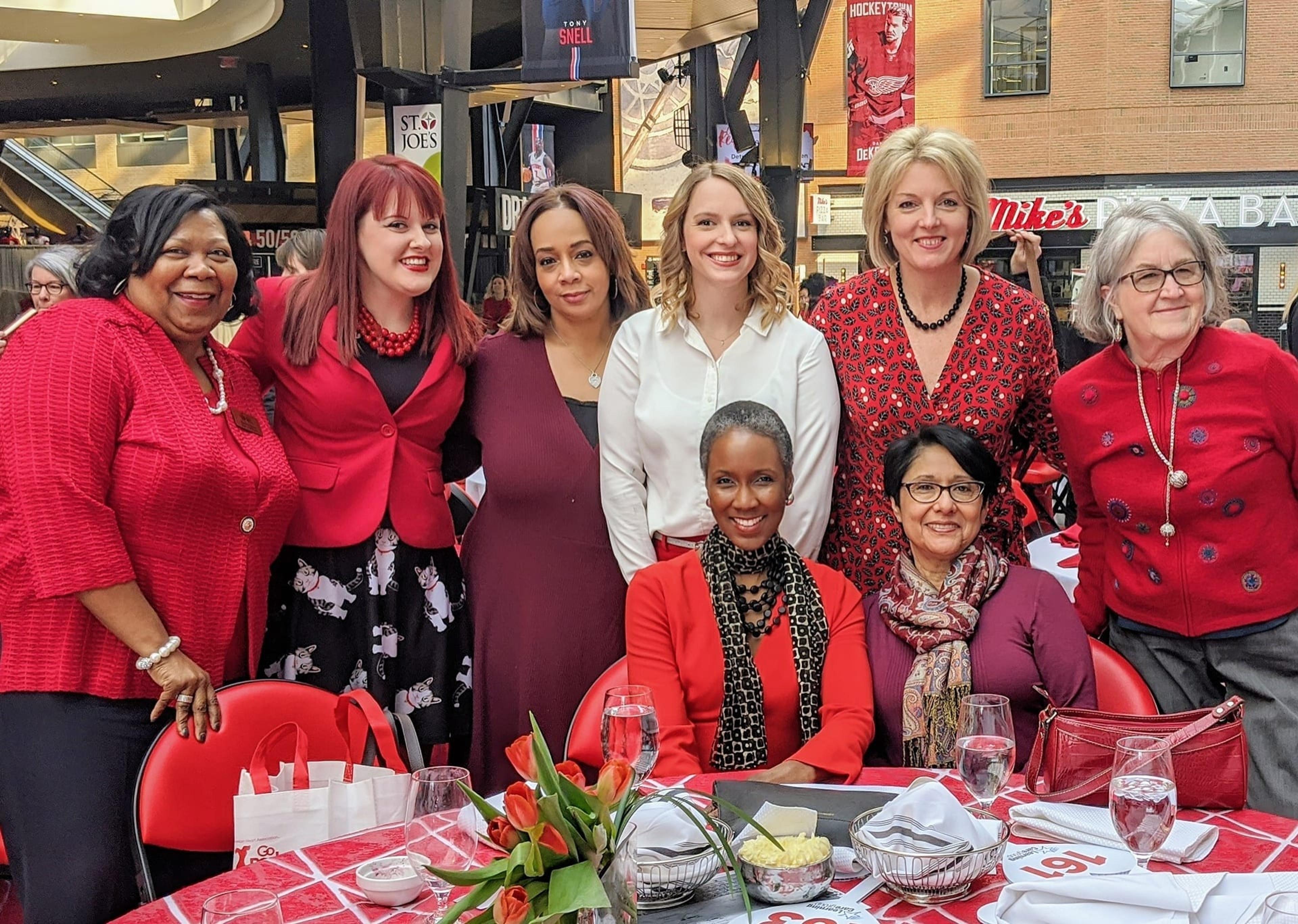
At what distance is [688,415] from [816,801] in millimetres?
1264

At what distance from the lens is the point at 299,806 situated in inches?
80.8

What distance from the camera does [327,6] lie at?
10.3m

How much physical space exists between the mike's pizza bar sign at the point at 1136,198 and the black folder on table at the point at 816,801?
19.4 meters

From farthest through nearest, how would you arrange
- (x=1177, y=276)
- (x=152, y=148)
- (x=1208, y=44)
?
(x=152, y=148) → (x=1208, y=44) → (x=1177, y=276)

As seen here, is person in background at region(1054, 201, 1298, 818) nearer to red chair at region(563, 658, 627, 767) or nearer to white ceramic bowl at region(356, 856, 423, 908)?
red chair at region(563, 658, 627, 767)

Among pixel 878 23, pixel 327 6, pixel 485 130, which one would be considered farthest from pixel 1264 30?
pixel 327 6

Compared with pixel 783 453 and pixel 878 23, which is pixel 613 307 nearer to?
pixel 783 453

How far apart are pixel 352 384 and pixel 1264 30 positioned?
2232 cm

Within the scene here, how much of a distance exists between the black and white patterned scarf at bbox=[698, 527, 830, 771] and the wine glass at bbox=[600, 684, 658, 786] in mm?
713

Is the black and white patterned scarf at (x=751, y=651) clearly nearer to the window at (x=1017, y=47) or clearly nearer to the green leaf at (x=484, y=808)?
the green leaf at (x=484, y=808)

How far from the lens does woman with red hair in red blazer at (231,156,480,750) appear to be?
118 inches

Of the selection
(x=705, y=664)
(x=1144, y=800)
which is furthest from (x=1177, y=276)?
(x=1144, y=800)

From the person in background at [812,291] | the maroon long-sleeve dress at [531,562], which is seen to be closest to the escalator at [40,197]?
the person in background at [812,291]

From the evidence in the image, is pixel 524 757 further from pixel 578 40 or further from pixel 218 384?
pixel 578 40
